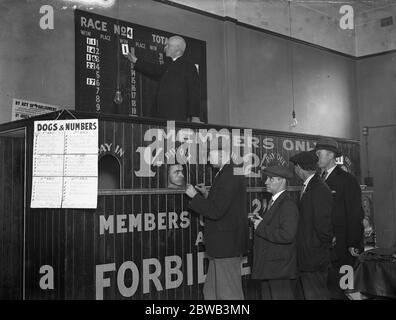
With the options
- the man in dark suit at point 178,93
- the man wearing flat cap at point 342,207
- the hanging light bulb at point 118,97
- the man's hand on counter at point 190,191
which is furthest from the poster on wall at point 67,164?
the man wearing flat cap at point 342,207

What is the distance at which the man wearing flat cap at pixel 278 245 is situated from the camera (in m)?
3.50

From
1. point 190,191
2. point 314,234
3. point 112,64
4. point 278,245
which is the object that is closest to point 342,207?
point 314,234

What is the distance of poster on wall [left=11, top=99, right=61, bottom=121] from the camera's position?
4.86 meters

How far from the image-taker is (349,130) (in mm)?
8266

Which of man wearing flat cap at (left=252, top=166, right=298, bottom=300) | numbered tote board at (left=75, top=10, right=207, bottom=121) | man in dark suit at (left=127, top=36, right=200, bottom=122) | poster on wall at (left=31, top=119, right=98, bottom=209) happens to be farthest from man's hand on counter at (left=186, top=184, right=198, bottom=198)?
numbered tote board at (left=75, top=10, right=207, bottom=121)

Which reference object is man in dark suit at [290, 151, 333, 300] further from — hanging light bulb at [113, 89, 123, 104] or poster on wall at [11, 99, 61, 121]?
poster on wall at [11, 99, 61, 121]

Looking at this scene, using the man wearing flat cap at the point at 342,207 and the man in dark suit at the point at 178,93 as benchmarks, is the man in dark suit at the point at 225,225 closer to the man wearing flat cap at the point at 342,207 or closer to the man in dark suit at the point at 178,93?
the man wearing flat cap at the point at 342,207

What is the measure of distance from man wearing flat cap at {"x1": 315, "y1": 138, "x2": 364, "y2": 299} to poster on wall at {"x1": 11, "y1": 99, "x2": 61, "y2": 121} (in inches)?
111

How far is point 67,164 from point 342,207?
7.79 ft

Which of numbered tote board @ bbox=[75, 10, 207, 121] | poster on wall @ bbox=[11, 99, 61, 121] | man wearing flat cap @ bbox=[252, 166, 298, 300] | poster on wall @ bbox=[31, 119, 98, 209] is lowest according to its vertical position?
man wearing flat cap @ bbox=[252, 166, 298, 300]

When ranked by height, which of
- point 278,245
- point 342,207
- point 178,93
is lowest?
point 278,245

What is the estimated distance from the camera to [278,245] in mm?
3553

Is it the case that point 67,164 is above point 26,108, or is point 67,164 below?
below

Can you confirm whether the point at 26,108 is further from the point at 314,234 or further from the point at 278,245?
the point at 314,234
